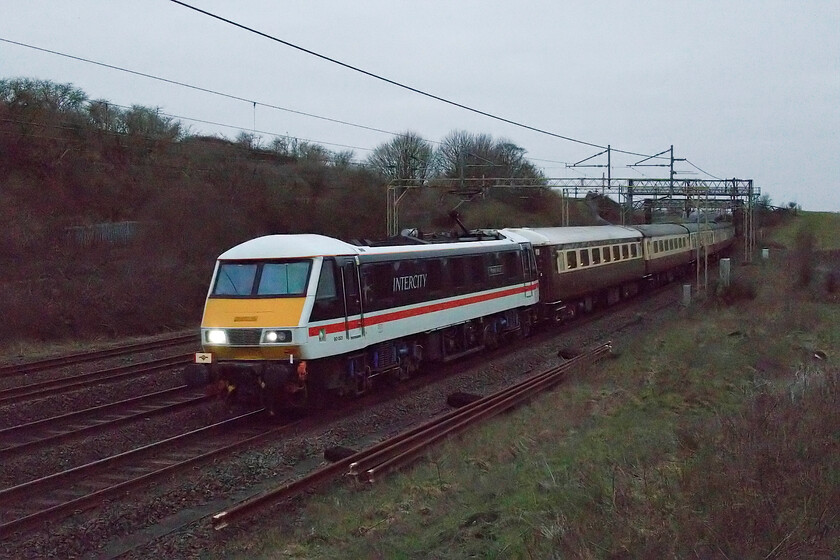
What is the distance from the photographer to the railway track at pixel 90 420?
11094 millimetres

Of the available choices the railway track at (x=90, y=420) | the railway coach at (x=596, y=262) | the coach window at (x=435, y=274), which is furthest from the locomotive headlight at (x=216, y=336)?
the railway coach at (x=596, y=262)

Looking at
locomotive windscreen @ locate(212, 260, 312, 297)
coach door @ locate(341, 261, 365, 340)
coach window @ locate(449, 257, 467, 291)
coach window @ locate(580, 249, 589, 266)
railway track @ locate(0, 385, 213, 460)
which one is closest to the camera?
railway track @ locate(0, 385, 213, 460)

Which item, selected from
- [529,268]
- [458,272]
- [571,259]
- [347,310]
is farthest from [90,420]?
[571,259]

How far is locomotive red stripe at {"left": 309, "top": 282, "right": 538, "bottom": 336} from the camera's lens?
12250mm

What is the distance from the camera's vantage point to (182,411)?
43.1ft

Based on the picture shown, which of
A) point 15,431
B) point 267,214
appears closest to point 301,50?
point 15,431

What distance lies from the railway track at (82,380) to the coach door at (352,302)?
5.92 m

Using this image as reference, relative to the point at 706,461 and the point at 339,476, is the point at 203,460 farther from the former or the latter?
the point at 706,461

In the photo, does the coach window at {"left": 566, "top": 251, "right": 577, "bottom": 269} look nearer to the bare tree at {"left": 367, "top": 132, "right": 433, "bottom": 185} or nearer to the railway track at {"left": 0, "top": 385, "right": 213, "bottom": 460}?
the railway track at {"left": 0, "top": 385, "right": 213, "bottom": 460}

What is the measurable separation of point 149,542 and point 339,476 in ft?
8.07

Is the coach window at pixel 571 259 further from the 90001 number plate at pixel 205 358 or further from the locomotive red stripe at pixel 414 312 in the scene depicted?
the 90001 number plate at pixel 205 358

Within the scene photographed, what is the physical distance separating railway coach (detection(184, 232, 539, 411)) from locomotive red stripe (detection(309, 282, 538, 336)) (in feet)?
0.07

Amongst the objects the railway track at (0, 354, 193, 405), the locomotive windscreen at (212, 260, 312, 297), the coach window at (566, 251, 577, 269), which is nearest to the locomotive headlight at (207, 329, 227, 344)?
the locomotive windscreen at (212, 260, 312, 297)

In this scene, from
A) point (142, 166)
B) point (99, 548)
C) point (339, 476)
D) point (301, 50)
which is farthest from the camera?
point (142, 166)
